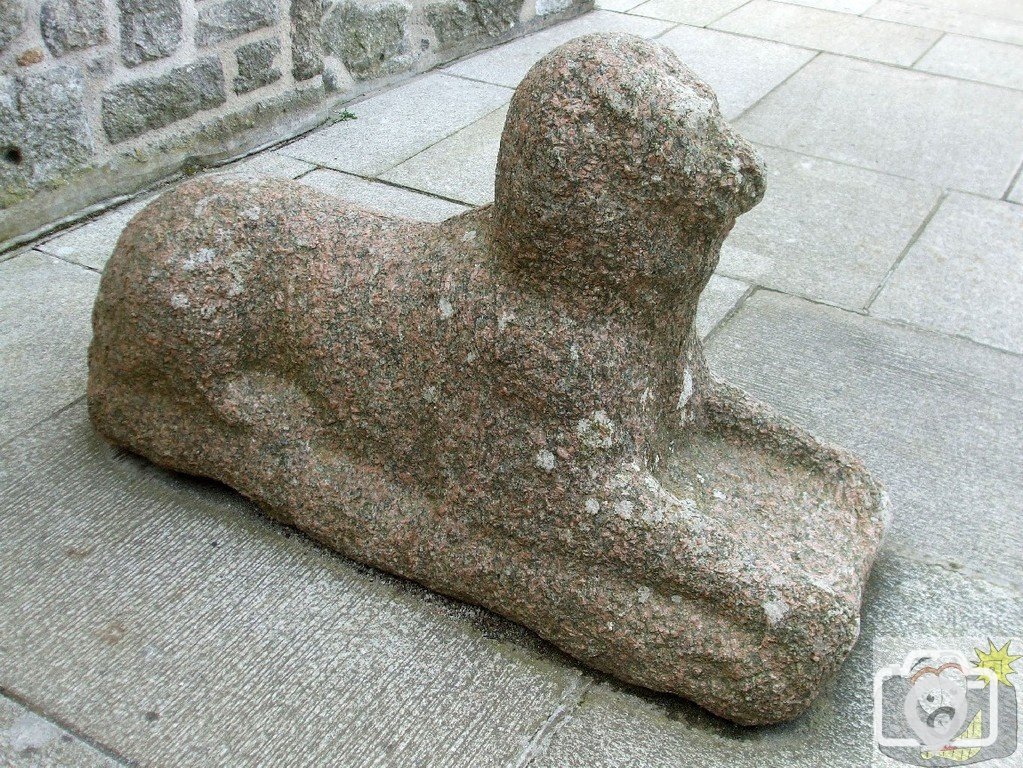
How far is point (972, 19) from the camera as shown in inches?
267

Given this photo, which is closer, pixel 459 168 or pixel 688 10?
pixel 459 168

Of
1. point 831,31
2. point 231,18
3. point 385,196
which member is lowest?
point 385,196

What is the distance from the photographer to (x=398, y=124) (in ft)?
15.8

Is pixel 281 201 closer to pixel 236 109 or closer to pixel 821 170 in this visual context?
pixel 236 109

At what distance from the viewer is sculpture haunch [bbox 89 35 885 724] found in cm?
192

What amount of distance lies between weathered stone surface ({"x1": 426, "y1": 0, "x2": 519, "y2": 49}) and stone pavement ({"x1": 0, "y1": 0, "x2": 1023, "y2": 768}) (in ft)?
2.31

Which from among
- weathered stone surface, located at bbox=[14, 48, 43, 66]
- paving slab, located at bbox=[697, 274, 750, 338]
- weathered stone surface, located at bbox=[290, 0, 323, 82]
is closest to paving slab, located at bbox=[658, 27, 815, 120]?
paving slab, located at bbox=[697, 274, 750, 338]

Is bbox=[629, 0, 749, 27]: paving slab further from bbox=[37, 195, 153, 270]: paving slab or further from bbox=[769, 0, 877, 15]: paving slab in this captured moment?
bbox=[37, 195, 153, 270]: paving slab

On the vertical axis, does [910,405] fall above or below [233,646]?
above

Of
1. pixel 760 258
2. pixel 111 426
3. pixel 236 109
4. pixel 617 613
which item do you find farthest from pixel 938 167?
pixel 111 426

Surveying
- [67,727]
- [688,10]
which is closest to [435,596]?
[67,727]

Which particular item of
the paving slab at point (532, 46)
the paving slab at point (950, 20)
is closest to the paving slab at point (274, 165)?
the paving slab at point (532, 46)

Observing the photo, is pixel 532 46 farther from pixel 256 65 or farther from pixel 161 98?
pixel 161 98

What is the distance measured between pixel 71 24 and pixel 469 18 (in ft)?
8.16
